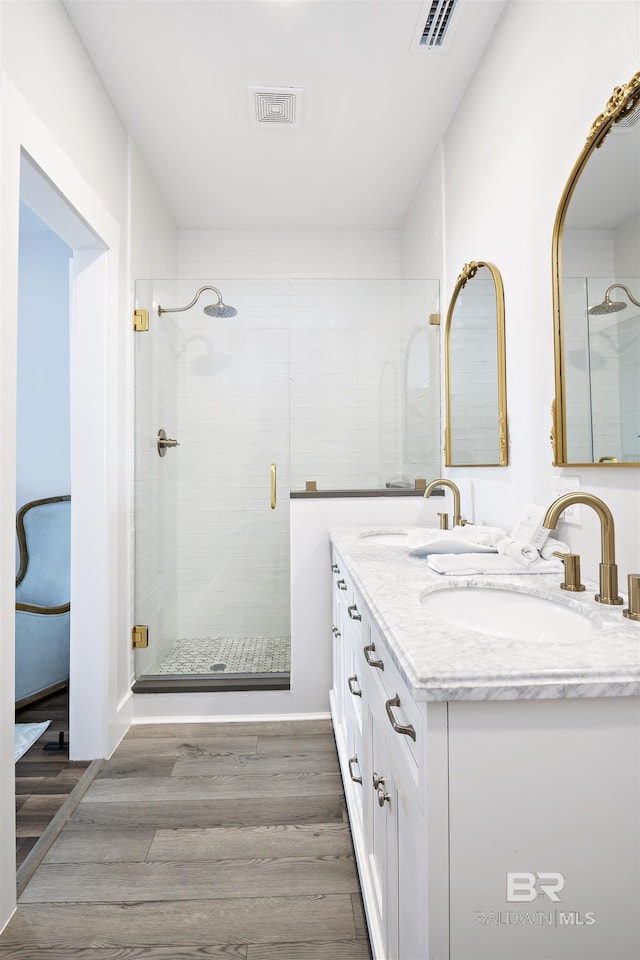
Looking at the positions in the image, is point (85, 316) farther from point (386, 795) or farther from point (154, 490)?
point (386, 795)

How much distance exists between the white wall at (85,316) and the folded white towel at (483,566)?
112cm

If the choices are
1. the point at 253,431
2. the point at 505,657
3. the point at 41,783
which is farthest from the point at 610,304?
the point at 41,783

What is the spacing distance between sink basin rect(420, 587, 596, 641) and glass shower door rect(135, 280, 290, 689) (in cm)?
156

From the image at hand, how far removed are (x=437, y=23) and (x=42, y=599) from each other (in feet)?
10.1

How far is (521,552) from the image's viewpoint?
1419 millimetres

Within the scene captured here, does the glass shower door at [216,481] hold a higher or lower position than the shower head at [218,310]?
lower

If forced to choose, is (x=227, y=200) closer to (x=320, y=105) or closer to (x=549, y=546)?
(x=320, y=105)

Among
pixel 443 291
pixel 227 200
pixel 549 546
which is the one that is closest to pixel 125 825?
pixel 549 546

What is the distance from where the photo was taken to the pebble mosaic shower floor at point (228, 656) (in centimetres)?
257

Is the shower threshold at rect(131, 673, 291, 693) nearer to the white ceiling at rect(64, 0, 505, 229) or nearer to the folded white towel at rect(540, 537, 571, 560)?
the folded white towel at rect(540, 537, 571, 560)

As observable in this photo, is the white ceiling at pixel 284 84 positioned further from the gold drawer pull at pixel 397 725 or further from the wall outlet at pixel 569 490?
the gold drawer pull at pixel 397 725

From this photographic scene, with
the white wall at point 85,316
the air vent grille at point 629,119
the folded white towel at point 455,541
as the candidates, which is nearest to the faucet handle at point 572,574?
the folded white towel at point 455,541

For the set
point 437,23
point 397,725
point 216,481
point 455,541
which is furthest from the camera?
point 216,481

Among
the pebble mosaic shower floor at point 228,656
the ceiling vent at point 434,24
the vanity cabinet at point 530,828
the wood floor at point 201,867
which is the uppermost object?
the ceiling vent at point 434,24
